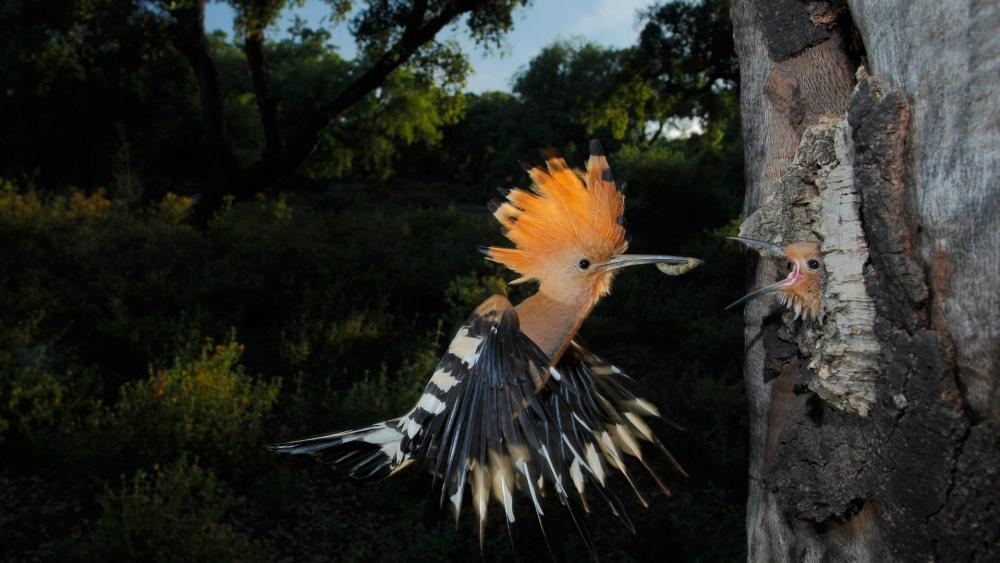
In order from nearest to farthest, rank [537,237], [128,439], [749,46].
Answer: [537,237], [749,46], [128,439]

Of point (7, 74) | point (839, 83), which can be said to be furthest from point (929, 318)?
point (7, 74)

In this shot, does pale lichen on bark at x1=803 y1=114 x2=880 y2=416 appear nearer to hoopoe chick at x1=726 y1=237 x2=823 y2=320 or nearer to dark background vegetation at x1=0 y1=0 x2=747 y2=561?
hoopoe chick at x1=726 y1=237 x2=823 y2=320

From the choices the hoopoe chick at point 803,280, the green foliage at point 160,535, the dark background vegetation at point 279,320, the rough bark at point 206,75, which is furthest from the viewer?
the rough bark at point 206,75

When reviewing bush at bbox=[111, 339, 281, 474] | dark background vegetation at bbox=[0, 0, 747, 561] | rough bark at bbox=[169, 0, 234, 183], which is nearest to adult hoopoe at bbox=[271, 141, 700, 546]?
dark background vegetation at bbox=[0, 0, 747, 561]

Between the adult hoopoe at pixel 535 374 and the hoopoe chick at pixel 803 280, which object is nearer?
the hoopoe chick at pixel 803 280

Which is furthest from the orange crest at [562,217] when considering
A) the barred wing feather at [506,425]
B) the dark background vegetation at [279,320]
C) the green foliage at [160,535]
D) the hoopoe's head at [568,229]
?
the green foliage at [160,535]

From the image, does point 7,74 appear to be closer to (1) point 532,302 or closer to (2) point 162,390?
(2) point 162,390

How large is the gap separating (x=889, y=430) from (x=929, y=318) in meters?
0.22

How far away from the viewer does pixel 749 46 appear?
182cm

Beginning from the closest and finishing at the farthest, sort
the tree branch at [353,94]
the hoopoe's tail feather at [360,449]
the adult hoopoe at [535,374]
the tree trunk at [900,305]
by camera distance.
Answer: the tree trunk at [900,305], the adult hoopoe at [535,374], the hoopoe's tail feather at [360,449], the tree branch at [353,94]

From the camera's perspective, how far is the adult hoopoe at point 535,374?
156 centimetres

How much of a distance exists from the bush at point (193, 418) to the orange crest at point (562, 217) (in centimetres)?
412

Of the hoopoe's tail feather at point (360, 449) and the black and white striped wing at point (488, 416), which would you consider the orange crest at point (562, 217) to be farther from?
the hoopoe's tail feather at point (360, 449)

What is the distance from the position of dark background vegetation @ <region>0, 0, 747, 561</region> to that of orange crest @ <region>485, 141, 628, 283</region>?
2.51 meters
